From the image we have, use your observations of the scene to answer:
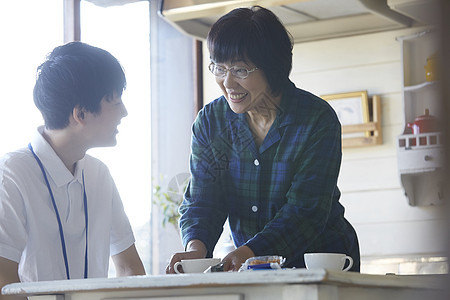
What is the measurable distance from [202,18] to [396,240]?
1.53 meters

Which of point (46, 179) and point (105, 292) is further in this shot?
point (46, 179)

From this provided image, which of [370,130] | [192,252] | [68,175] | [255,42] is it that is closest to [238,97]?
[255,42]

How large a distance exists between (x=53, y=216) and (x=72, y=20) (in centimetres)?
211

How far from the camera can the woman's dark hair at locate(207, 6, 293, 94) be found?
5.30 feet

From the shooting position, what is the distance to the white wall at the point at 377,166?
3500 millimetres

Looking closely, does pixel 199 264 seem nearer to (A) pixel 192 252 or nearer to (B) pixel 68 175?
(A) pixel 192 252

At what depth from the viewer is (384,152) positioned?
3.57 meters

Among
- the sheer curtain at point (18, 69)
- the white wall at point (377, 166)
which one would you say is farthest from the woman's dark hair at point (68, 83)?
the white wall at point (377, 166)

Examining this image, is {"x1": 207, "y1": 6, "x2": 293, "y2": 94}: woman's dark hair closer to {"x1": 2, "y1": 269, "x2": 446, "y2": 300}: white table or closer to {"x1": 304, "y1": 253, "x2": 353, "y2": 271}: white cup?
{"x1": 304, "y1": 253, "x2": 353, "y2": 271}: white cup

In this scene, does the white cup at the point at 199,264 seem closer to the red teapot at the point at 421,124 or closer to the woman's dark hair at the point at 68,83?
the woman's dark hair at the point at 68,83

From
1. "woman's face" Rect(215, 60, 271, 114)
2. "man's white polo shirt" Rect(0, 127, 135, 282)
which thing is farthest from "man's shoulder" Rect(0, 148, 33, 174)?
"woman's face" Rect(215, 60, 271, 114)

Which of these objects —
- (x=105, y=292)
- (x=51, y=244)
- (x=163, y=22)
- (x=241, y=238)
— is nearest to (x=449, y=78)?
(x=105, y=292)

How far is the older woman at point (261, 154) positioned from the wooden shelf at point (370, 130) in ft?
6.35

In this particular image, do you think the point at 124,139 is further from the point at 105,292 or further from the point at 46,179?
the point at 105,292
